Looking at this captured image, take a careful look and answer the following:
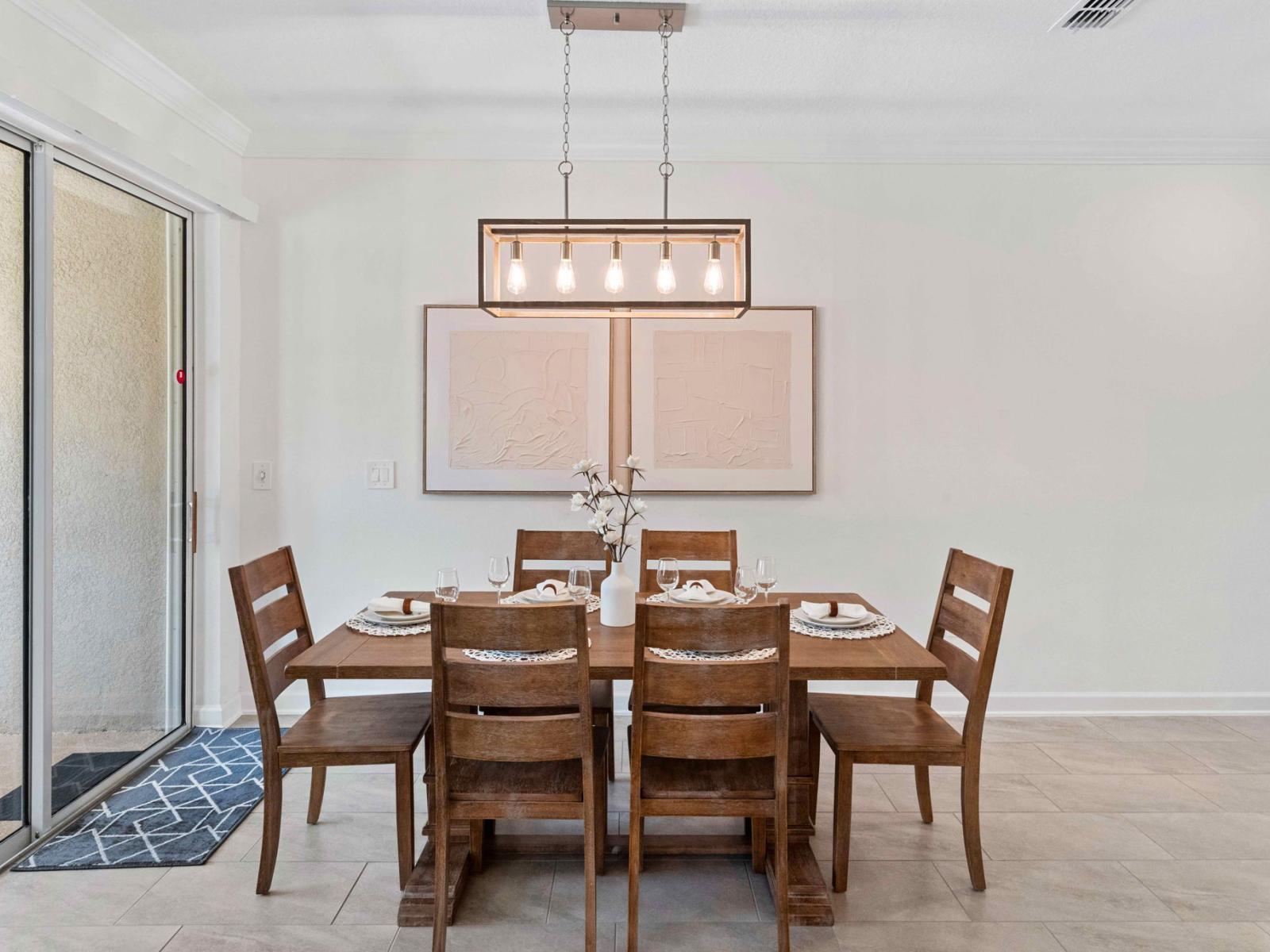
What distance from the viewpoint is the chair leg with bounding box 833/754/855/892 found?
230 centimetres

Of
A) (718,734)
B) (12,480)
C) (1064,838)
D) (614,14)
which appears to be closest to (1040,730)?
(1064,838)

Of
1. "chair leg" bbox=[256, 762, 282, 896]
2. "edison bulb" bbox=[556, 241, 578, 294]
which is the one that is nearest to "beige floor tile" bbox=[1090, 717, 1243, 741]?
"edison bulb" bbox=[556, 241, 578, 294]

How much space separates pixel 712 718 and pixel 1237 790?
91.7 inches

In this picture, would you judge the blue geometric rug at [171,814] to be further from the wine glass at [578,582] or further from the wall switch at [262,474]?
the wine glass at [578,582]

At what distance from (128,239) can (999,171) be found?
362 centimetres

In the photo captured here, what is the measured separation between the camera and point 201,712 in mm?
3584

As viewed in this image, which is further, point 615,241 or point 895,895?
point 615,241

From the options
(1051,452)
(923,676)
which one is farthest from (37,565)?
(1051,452)

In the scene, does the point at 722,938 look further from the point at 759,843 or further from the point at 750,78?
the point at 750,78

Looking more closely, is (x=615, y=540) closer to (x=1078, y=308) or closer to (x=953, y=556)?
(x=953, y=556)

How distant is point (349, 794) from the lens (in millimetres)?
3008

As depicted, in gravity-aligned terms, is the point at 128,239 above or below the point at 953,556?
above

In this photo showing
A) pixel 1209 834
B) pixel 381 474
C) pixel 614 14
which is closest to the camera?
pixel 614 14

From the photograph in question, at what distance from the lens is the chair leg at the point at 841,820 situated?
90.6 inches
